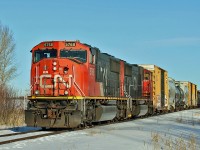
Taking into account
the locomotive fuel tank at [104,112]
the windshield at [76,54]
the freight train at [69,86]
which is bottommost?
the locomotive fuel tank at [104,112]

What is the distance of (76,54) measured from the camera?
17.4 m

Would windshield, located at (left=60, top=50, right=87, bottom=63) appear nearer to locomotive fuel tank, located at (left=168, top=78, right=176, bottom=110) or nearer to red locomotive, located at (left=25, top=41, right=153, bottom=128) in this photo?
red locomotive, located at (left=25, top=41, right=153, bottom=128)

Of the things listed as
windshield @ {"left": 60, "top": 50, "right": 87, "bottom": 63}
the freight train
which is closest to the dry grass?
the freight train

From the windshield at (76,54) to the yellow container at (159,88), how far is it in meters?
16.0

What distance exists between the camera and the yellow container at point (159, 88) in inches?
1304

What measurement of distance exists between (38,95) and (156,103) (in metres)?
18.4

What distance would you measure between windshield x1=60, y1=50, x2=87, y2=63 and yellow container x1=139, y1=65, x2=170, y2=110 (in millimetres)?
16038

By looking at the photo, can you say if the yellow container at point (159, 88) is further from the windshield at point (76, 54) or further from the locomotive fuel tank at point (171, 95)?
the windshield at point (76, 54)

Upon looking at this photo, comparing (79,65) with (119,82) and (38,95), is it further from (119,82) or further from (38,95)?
(119,82)

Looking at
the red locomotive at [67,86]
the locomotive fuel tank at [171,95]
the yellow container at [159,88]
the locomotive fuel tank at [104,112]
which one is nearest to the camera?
the red locomotive at [67,86]

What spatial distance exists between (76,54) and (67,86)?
176 cm

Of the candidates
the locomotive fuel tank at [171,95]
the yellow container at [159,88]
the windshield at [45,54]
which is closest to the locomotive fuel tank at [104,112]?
the windshield at [45,54]

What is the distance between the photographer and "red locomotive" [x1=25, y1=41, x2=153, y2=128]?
52.6 feet

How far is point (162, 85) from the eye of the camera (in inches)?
1476
